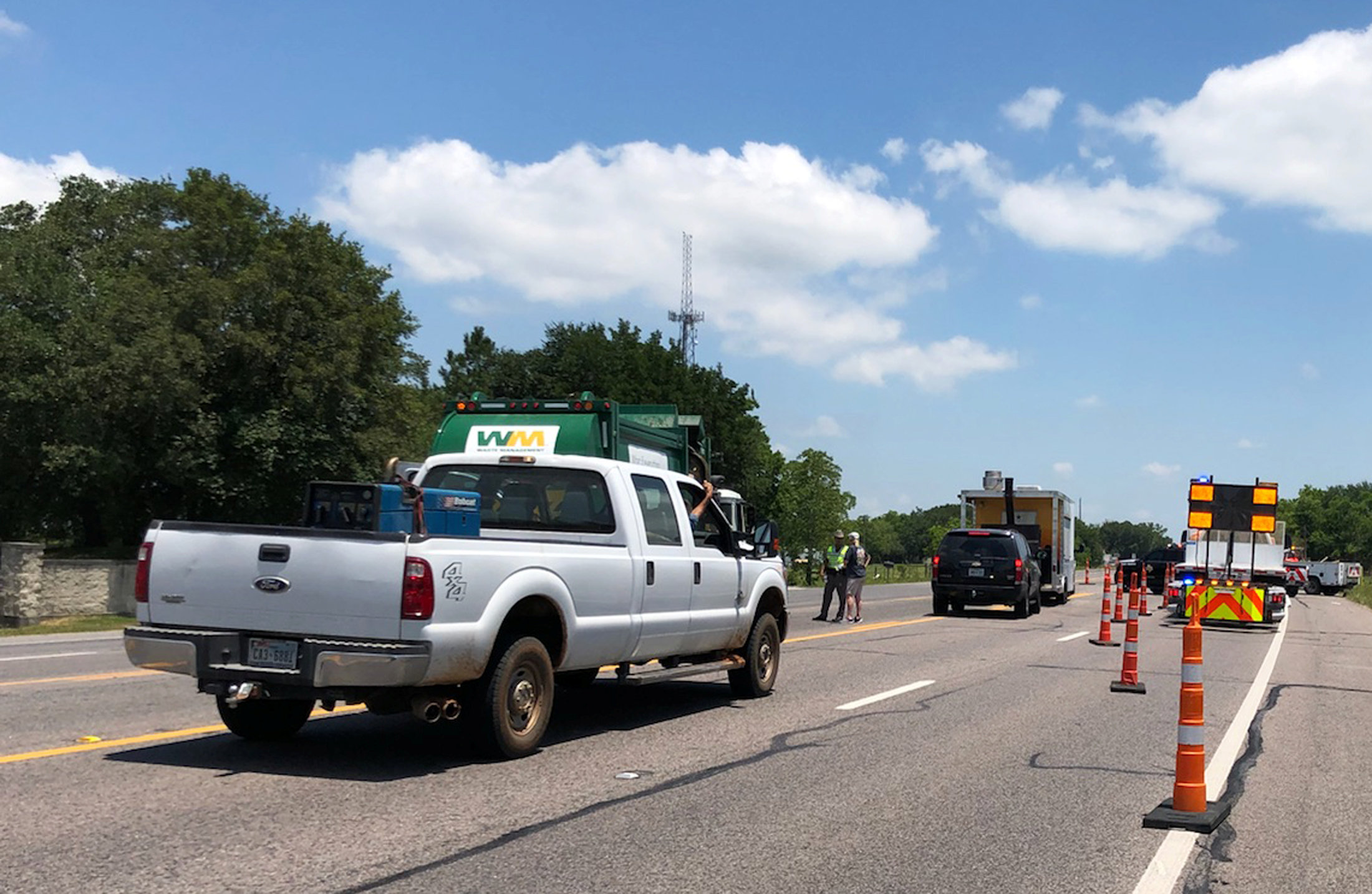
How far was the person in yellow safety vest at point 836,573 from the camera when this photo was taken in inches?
974

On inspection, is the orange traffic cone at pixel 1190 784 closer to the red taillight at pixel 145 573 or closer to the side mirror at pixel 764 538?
the side mirror at pixel 764 538

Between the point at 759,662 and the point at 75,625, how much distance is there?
61.0 ft

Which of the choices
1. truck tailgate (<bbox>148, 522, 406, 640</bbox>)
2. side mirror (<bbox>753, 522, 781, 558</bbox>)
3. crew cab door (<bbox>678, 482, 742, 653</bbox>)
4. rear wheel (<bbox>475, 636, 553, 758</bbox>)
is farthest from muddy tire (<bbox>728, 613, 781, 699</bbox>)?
truck tailgate (<bbox>148, 522, 406, 640</bbox>)

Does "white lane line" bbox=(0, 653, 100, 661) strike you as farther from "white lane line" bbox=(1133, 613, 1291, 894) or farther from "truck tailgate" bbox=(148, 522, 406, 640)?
"white lane line" bbox=(1133, 613, 1291, 894)

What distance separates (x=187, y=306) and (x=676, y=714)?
25944mm

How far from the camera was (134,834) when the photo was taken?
20.0 ft

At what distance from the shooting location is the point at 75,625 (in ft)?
83.1

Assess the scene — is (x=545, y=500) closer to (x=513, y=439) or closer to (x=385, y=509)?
(x=385, y=509)

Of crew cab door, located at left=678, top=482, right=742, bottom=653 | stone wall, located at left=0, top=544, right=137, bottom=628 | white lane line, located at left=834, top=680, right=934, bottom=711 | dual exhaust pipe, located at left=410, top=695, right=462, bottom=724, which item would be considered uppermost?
crew cab door, located at left=678, top=482, right=742, bottom=653

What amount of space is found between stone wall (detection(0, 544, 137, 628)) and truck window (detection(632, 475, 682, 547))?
66.8ft

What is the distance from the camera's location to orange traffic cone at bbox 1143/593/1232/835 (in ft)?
22.6

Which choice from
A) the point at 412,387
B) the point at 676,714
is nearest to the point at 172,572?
the point at 676,714

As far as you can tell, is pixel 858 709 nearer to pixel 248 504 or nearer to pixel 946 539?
pixel 946 539

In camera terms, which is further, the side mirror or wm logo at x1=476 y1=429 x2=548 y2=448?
wm logo at x1=476 y1=429 x2=548 y2=448
